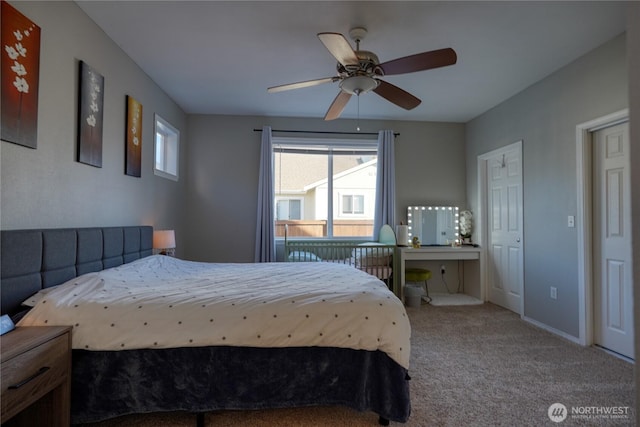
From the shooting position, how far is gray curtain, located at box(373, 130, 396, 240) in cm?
448

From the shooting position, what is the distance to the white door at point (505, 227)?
3.71 metres

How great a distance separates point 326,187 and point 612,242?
A: 3281mm

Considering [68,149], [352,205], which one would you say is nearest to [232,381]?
[68,149]

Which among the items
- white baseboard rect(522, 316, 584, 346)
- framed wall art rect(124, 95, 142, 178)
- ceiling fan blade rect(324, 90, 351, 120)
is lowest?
white baseboard rect(522, 316, 584, 346)

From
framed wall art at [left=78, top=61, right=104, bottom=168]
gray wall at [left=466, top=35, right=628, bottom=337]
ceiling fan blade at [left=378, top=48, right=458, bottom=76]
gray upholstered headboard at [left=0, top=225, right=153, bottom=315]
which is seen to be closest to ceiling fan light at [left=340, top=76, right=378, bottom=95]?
ceiling fan blade at [left=378, top=48, right=458, bottom=76]

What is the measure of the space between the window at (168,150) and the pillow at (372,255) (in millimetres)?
2606

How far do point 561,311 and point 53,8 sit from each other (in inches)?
188

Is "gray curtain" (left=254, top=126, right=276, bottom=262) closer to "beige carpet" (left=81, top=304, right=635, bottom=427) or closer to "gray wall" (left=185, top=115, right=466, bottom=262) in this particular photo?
"gray wall" (left=185, top=115, right=466, bottom=262)

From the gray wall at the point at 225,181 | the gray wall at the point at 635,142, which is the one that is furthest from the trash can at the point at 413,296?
the gray wall at the point at 635,142

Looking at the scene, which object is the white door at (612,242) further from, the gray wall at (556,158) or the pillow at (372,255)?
the pillow at (372,255)

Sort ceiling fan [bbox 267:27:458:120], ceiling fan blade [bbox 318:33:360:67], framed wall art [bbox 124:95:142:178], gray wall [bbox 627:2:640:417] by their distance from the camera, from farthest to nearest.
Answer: framed wall art [bbox 124:95:142:178], ceiling fan [bbox 267:27:458:120], ceiling fan blade [bbox 318:33:360:67], gray wall [bbox 627:2:640:417]

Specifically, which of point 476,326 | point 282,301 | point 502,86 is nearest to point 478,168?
point 502,86

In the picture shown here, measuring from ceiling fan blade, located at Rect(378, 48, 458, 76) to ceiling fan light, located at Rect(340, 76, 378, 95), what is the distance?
12 cm

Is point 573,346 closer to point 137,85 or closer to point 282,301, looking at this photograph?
point 282,301
